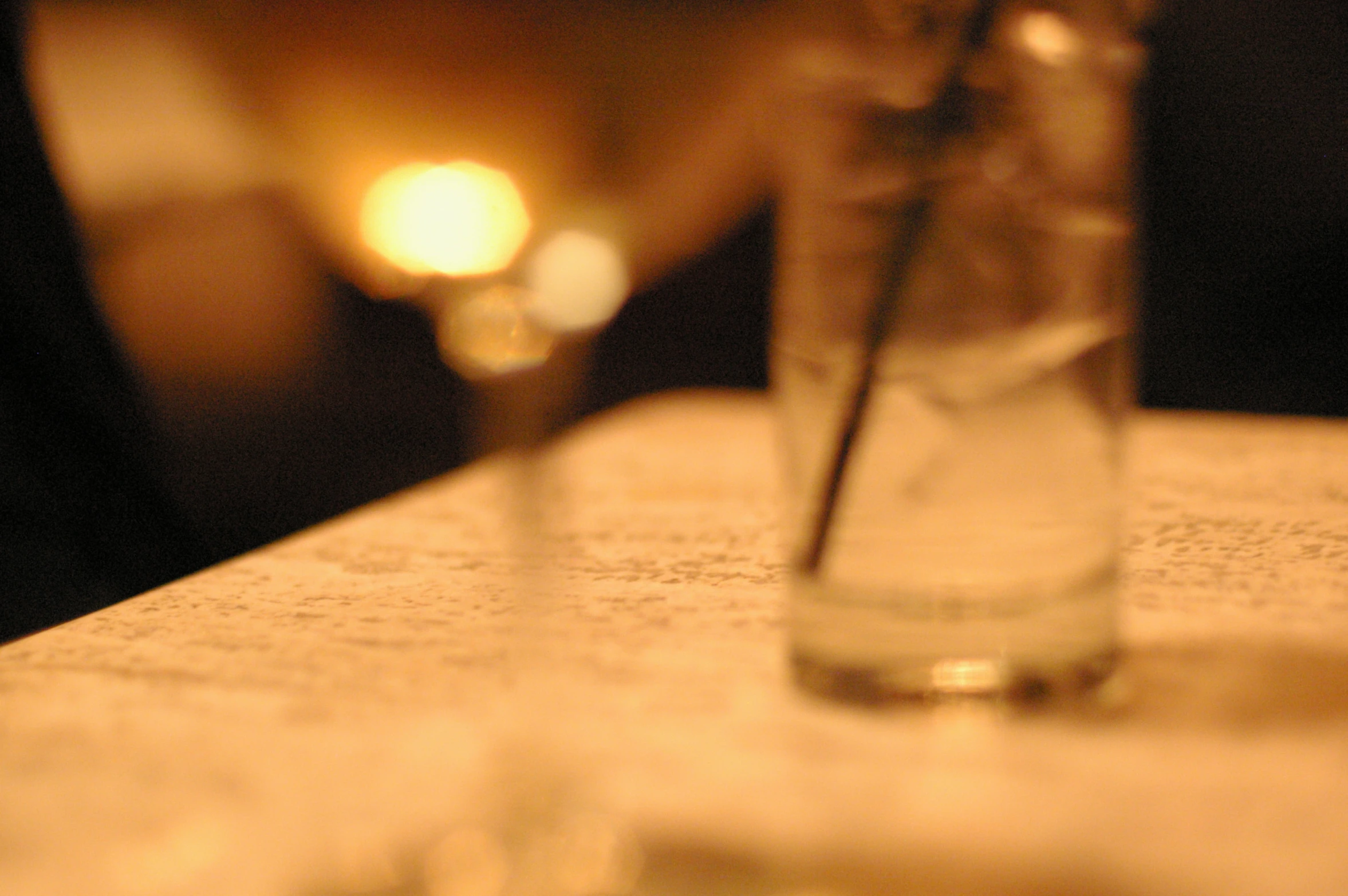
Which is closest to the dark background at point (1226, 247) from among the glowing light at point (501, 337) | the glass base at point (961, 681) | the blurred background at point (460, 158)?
the blurred background at point (460, 158)

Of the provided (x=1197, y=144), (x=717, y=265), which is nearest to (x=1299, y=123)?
(x=1197, y=144)

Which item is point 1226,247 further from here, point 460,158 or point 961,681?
point 961,681

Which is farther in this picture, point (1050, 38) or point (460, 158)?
point (460, 158)

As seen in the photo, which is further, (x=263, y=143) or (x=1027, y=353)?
(x=263, y=143)

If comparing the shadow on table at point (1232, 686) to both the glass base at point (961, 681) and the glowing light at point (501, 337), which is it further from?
the glowing light at point (501, 337)

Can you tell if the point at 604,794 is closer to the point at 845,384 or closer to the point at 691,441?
the point at 845,384

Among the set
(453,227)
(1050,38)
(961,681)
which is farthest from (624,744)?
(453,227)

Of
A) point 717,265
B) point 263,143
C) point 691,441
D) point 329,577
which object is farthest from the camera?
point 717,265
